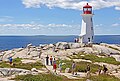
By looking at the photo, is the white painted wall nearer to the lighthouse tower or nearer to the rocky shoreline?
the lighthouse tower

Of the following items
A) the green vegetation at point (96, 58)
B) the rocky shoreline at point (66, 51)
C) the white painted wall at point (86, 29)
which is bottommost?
the green vegetation at point (96, 58)

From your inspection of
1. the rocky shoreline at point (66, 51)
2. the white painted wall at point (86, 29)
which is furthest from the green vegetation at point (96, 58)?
the white painted wall at point (86, 29)

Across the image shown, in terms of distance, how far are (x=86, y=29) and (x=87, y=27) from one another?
1.85 ft

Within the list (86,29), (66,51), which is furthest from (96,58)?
(86,29)

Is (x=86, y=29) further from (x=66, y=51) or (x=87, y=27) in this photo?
(x=66, y=51)

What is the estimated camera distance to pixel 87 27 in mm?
63312

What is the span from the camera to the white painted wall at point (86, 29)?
62.7 metres

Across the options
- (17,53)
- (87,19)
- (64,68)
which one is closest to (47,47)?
(17,53)

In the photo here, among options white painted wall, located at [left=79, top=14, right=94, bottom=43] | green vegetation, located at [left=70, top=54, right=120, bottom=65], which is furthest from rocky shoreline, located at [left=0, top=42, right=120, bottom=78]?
white painted wall, located at [left=79, top=14, right=94, bottom=43]

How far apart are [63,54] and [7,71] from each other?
23630 mm

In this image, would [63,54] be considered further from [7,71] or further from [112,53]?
[7,71]

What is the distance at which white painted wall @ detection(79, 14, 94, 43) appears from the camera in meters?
62.7

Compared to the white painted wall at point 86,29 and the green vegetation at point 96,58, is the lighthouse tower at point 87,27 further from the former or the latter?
the green vegetation at point 96,58

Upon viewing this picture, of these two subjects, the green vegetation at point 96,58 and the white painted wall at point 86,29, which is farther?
the white painted wall at point 86,29
